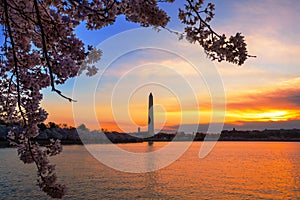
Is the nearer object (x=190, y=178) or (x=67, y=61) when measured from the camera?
→ (x=67, y=61)

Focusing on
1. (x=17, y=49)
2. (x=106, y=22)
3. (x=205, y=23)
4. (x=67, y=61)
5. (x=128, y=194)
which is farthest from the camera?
(x=128, y=194)

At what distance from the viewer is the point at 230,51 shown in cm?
416

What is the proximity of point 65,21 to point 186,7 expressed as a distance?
2.09 meters

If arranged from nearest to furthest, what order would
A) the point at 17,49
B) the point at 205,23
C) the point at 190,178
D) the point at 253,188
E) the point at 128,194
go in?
the point at 205,23
the point at 17,49
the point at 128,194
the point at 253,188
the point at 190,178

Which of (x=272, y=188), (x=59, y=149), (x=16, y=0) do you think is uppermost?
(x=16, y=0)

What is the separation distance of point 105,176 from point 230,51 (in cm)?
3594

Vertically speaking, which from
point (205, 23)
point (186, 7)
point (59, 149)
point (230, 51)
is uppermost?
point (186, 7)

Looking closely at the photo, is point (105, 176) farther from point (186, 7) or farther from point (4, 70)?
point (186, 7)

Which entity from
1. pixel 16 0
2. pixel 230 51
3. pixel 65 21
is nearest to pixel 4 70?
pixel 16 0

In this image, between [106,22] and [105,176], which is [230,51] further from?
[105,176]

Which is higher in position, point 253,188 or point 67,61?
point 67,61

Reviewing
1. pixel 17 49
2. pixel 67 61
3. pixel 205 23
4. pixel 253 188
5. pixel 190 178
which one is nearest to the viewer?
pixel 205 23

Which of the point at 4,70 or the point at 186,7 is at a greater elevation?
the point at 186,7

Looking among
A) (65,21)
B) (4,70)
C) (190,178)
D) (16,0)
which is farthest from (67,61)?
(190,178)
